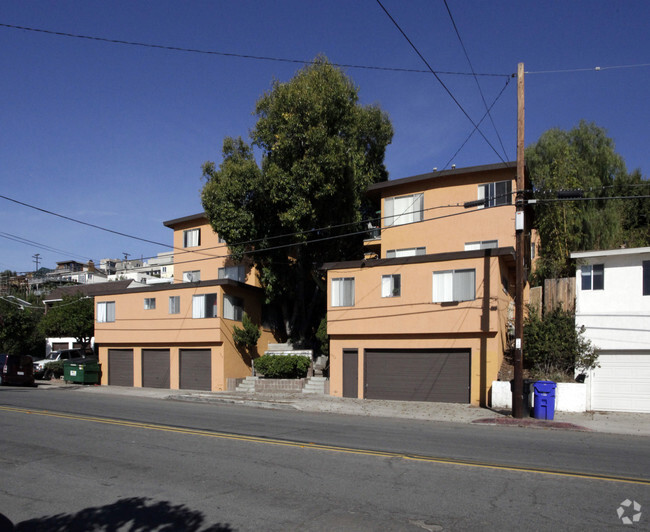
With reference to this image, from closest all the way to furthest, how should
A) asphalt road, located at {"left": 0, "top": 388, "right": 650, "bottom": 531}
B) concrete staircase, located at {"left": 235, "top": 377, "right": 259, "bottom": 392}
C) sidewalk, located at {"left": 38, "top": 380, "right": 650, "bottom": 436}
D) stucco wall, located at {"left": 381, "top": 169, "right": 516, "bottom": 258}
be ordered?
asphalt road, located at {"left": 0, "top": 388, "right": 650, "bottom": 531}, sidewalk, located at {"left": 38, "top": 380, "right": 650, "bottom": 436}, stucco wall, located at {"left": 381, "top": 169, "right": 516, "bottom": 258}, concrete staircase, located at {"left": 235, "top": 377, "right": 259, "bottom": 392}

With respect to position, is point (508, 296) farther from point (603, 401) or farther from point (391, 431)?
point (391, 431)

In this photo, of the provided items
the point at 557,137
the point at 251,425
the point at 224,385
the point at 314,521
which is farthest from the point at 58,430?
the point at 557,137

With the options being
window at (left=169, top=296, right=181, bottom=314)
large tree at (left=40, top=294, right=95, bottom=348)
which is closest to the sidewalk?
window at (left=169, top=296, right=181, bottom=314)

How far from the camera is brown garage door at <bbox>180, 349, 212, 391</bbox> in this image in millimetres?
29766

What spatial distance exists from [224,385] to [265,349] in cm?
427

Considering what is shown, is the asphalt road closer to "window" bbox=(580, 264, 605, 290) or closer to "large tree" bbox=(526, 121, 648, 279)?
"window" bbox=(580, 264, 605, 290)

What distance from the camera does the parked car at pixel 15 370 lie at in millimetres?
29312

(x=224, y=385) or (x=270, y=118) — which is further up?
(x=270, y=118)

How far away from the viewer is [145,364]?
107 feet

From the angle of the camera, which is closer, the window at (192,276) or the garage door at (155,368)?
the garage door at (155,368)

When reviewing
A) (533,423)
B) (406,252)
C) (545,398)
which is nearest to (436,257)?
(406,252)

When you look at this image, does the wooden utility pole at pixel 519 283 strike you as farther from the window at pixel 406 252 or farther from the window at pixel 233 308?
the window at pixel 233 308

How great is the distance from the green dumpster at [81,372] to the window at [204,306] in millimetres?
7892

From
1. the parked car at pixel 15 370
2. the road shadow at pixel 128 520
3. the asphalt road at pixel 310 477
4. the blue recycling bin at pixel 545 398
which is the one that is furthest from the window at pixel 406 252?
the road shadow at pixel 128 520
